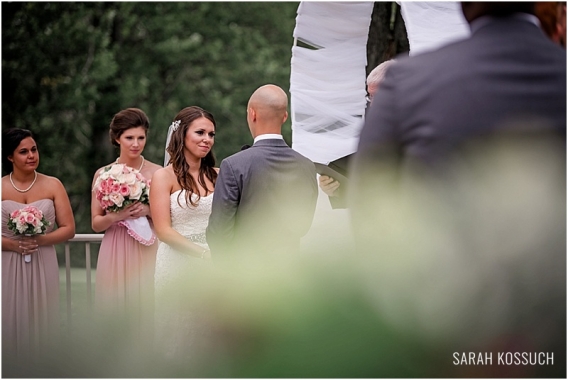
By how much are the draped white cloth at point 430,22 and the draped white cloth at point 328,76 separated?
2.35 ft

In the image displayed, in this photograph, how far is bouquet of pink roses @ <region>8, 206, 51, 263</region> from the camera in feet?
15.7

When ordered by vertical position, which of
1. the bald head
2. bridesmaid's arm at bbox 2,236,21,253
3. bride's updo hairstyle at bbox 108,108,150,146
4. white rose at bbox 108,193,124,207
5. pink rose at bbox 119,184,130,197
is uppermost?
the bald head

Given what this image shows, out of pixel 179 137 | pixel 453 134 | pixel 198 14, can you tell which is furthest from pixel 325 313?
pixel 198 14

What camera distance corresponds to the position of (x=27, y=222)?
4785 millimetres

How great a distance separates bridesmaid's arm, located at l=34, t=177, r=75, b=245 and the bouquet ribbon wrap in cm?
40

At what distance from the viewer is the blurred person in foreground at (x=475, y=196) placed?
914 millimetres

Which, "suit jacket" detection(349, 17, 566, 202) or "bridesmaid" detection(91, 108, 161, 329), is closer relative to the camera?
"suit jacket" detection(349, 17, 566, 202)

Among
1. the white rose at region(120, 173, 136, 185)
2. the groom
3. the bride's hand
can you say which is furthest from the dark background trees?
the groom

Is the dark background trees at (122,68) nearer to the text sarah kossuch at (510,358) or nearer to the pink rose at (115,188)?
the pink rose at (115,188)

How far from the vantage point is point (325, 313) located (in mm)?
846

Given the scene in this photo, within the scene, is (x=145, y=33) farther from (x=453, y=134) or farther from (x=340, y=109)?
(x=453, y=134)

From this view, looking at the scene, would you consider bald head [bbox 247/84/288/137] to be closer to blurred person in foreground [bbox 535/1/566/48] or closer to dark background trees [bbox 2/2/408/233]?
blurred person in foreground [bbox 535/1/566/48]

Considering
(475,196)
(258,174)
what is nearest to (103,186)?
(258,174)

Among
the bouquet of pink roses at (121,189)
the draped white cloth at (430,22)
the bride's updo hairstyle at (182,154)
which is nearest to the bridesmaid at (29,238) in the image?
the bouquet of pink roses at (121,189)
